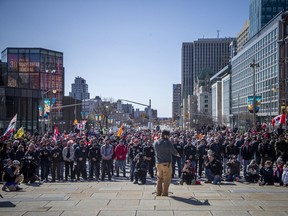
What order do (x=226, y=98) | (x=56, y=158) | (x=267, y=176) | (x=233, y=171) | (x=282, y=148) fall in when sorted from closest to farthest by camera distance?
(x=267, y=176), (x=233, y=171), (x=56, y=158), (x=282, y=148), (x=226, y=98)

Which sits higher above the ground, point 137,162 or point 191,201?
point 137,162

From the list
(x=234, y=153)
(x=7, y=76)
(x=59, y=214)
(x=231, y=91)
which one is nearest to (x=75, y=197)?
(x=59, y=214)

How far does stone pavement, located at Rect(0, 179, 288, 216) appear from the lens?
31.8 feet

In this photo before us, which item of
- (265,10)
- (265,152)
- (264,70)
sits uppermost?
(265,10)

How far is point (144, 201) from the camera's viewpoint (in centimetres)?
1097

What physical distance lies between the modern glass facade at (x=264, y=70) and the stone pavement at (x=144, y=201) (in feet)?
163

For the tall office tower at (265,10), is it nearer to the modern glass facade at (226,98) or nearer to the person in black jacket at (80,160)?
the modern glass facade at (226,98)

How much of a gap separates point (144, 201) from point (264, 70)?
7625cm

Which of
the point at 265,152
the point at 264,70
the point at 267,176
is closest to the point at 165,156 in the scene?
the point at 267,176

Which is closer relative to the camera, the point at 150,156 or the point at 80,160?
the point at 80,160

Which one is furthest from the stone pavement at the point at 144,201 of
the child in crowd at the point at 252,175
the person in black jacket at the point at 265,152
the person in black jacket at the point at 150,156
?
the person in black jacket at the point at 265,152

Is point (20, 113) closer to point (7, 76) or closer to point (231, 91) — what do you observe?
point (7, 76)

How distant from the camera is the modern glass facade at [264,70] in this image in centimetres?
7306

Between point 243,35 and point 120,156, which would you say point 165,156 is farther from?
point 243,35
